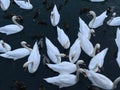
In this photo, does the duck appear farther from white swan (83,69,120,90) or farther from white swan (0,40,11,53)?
white swan (0,40,11,53)

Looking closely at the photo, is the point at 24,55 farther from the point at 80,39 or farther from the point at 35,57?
the point at 80,39

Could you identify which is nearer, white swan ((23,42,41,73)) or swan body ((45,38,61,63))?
white swan ((23,42,41,73))

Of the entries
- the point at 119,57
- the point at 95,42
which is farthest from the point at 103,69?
the point at 95,42

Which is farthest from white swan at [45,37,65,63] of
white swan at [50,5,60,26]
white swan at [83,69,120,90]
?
white swan at [50,5,60,26]

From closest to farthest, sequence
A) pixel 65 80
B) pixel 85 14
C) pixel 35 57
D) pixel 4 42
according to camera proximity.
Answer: pixel 65 80 → pixel 35 57 → pixel 4 42 → pixel 85 14

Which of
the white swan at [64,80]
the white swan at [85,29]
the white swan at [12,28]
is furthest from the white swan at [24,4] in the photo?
the white swan at [64,80]

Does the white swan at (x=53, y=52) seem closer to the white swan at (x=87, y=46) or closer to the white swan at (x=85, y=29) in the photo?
the white swan at (x=87, y=46)

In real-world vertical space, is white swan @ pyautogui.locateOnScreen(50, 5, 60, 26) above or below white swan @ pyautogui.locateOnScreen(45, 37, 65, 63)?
above
